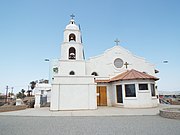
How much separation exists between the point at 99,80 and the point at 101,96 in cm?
218

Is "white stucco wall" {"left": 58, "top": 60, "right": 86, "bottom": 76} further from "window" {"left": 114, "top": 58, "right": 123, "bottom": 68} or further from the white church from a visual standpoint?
"window" {"left": 114, "top": 58, "right": 123, "bottom": 68}

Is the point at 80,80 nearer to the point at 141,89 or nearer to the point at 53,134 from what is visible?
the point at 141,89

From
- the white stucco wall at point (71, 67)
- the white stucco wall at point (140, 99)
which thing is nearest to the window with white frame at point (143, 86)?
the white stucco wall at point (140, 99)

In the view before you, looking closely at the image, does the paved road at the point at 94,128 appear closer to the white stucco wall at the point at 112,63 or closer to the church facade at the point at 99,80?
the church facade at the point at 99,80

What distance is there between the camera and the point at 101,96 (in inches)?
731

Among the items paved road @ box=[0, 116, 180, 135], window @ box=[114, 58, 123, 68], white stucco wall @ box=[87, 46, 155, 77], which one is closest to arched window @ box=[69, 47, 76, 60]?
white stucco wall @ box=[87, 46, 155, 77]

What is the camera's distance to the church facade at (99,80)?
47.4ft

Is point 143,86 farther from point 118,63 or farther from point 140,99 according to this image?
point 118,63

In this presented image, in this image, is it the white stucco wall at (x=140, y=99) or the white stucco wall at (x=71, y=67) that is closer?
the white stucco wall at (x=140, y=99)

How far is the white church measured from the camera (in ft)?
47.4

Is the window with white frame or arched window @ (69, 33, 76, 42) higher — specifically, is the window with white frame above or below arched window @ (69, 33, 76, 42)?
below

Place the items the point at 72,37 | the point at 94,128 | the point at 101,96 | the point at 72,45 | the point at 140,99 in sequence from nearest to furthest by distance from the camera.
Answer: the point at 94,128 < the point at 140,99 < the point at 72,45 < the point at 101,96 < the point at 72,37

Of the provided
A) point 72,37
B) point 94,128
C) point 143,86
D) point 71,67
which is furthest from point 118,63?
point 94,128

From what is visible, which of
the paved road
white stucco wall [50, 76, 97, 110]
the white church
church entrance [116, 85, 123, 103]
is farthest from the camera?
church entrance [116, 85, 123, 103]
